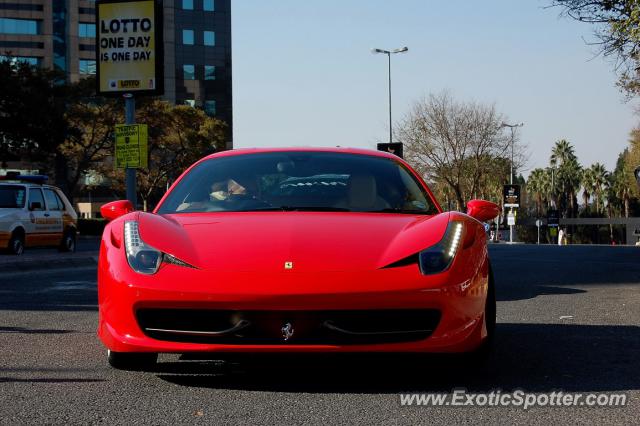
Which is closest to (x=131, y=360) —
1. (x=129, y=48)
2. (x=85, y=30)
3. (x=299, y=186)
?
(x=299, y=186)

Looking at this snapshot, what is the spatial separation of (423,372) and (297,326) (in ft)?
3.16

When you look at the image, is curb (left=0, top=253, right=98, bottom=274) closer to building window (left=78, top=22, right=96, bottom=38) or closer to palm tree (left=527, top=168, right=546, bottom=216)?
building window (left=78, top=22, right=96, bottom=38)

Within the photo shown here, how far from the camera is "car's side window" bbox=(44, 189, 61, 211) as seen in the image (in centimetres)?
2145

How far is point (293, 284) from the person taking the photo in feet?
14.9

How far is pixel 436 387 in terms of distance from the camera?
4707 mm

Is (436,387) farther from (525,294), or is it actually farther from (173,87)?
(173,87)

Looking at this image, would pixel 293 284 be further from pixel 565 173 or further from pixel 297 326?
pixel 565 173

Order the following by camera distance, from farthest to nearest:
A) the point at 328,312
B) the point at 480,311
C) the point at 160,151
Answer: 1. the point at 160,151
2. the point at 480,311
3. the point at 328,312

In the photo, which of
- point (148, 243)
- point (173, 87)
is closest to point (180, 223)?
point (148, 243)

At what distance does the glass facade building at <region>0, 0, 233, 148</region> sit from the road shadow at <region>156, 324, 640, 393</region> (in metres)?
86.8

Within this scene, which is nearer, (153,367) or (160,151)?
(153,367)

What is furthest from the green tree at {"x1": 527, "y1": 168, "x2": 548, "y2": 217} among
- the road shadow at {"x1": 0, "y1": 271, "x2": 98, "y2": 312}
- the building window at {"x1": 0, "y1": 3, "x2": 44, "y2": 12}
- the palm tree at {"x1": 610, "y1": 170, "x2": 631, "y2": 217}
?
the road shadow at {"x1": 0, "y1": 271, "x2": 98, "y2": 312}

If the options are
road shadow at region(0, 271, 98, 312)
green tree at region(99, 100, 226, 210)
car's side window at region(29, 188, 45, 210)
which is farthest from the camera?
green tree at region(99, 100, 226, 210)

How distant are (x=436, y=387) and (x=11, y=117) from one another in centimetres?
3776
